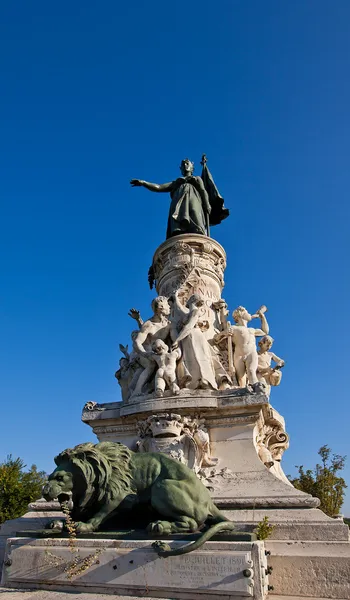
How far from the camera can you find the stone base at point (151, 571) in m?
3.43

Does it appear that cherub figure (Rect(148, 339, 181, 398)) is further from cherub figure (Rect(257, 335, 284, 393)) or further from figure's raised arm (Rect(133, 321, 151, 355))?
cherub figure (Rect(257, 335, 284, 393))

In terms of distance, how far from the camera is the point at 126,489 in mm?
4258

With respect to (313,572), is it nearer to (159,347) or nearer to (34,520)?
(34,520)

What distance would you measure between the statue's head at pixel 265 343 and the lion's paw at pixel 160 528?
5.55 metres

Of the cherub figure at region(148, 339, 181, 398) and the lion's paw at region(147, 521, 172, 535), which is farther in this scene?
the cherub figure at region(148, 339, 181, 398)

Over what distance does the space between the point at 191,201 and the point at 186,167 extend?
5.91 feet

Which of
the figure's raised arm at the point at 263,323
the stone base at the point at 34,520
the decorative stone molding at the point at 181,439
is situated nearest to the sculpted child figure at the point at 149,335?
the decorative stone molding at the point at 181,439

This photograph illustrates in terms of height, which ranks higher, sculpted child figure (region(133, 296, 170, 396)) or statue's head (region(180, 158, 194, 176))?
Answer: statue's head (region(180, 158, 194, 176))

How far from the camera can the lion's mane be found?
4211 mm

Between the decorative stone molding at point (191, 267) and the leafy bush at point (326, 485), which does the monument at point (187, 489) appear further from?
the leafy bush at point (326, 485)

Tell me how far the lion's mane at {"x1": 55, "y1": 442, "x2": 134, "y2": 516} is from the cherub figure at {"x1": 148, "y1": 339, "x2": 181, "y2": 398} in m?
2.55

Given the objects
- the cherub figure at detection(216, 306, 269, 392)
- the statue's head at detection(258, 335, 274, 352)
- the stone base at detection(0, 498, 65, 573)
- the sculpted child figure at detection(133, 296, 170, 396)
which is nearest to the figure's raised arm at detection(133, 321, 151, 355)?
the sculpted child figure at detection(133, 296, 170, 396)

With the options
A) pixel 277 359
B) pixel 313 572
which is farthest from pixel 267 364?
pixel 313 572

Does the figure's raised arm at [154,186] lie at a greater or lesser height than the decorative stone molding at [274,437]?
greater
